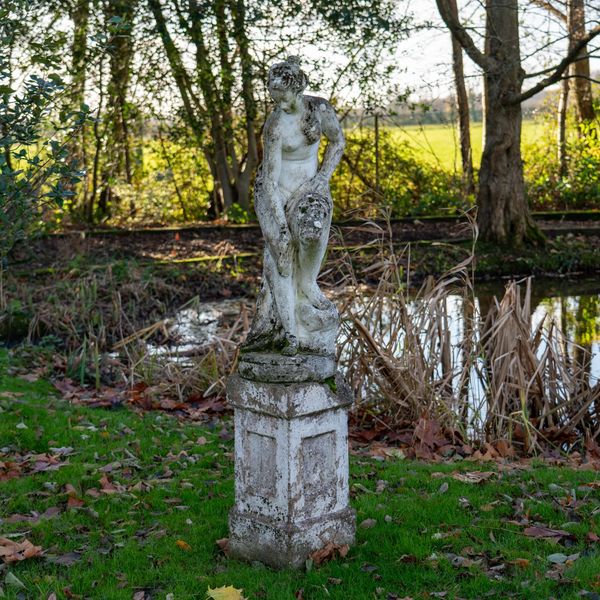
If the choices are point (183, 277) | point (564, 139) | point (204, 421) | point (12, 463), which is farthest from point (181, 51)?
point (12, 463)

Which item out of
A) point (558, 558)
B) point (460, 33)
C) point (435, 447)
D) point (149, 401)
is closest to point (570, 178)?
point (460, 33)

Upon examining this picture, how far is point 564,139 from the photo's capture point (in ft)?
73.2

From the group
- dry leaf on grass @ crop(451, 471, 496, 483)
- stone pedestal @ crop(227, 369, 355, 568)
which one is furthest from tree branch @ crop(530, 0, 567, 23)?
stone pedestal @ crop(227, 369, 355, 568)

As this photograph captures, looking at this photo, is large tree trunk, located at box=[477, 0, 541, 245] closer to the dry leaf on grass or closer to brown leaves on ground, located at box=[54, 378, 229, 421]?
brown leaves on ground, located at box=[54, 378, 229, 421]

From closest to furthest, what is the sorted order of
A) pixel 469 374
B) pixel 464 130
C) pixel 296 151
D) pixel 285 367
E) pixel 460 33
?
pixel 285 367 → pixel 296 151 → pixel 469 374 → pixel 460 33 → pixel 464 130

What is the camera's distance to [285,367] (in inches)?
185

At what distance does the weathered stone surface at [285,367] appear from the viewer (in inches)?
185

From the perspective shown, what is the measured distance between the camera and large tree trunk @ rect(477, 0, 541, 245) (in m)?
15.4

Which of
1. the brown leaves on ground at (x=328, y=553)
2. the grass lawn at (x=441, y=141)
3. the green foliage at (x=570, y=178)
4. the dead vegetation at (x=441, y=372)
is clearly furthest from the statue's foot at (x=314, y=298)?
the green foliage at (x=570, y=178)

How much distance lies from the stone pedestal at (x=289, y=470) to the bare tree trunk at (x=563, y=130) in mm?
18482

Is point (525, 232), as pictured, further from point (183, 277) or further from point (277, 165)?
point (277, 165)

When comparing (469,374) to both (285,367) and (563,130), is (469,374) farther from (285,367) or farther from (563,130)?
(563,130)

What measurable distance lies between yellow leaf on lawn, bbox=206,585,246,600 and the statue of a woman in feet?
4.01

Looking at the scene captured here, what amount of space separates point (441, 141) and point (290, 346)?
70.9ft
